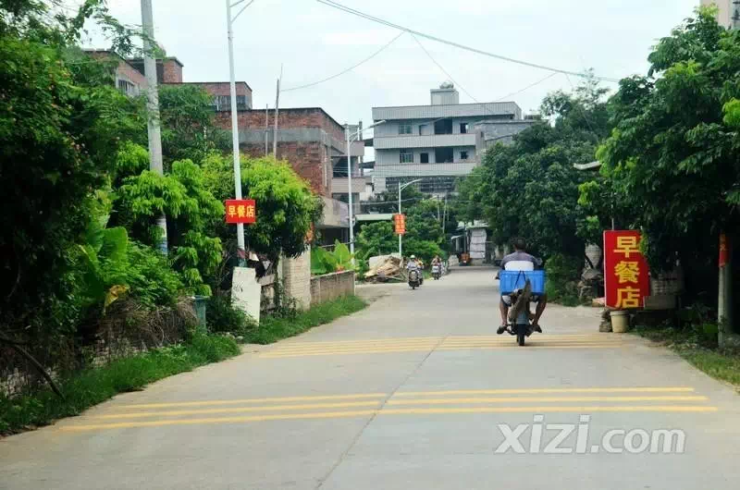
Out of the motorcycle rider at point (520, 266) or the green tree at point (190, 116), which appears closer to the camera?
the motorcycle rider at point (520, 266)

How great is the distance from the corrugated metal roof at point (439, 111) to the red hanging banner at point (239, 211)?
206ft

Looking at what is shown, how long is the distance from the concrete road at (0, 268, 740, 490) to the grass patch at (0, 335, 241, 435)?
0.75ft

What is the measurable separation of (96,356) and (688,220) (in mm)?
8664

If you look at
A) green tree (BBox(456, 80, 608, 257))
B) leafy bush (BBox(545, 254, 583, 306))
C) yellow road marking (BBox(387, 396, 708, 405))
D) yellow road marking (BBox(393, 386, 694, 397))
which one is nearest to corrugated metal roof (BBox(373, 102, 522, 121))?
green tree (BBox(456, 80, 608, 257))

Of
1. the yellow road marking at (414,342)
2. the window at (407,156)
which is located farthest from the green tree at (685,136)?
the window at (407,156)

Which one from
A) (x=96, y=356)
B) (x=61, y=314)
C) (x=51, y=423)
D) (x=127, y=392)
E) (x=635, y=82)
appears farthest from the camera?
(x=635, y=82)

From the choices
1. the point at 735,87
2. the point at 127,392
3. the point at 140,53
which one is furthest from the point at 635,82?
the point at 127,392

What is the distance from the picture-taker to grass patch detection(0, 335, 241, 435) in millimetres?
9154

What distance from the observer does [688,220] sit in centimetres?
1295

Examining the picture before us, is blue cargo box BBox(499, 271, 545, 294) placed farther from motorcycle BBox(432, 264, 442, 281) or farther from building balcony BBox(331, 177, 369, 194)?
motorcycle BBox(432, 264, 442, 281)

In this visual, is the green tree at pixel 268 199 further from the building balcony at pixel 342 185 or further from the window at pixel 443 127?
the window at pixel 443 127

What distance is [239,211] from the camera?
18578 millimetres

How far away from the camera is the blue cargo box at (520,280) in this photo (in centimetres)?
1485

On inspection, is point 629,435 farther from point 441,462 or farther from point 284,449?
point 284,449
